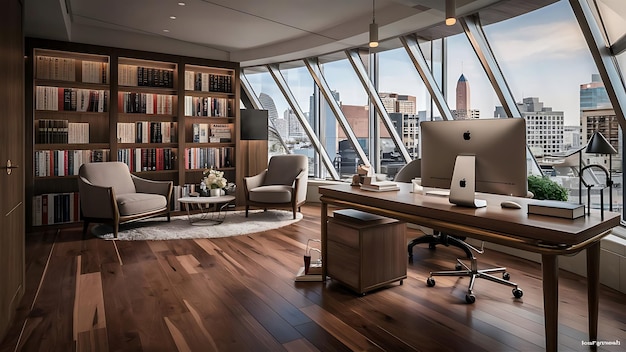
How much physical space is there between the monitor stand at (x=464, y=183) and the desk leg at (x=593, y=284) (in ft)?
1.93

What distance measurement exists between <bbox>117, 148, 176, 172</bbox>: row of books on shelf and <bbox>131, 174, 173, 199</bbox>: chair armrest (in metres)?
0.46

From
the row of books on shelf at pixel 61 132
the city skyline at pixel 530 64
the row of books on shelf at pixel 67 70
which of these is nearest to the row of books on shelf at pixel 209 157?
the row of books on shelf at pixel 61 132

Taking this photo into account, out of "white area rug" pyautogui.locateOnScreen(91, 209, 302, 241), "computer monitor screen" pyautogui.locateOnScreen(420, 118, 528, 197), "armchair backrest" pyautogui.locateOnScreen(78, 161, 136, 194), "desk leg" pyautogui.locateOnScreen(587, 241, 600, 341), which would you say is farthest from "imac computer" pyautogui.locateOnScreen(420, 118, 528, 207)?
"armchair backrest" pyautogui.locateOnScreen(78, 161, 136, 194)

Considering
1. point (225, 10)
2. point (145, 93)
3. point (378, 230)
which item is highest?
point (225, 10)

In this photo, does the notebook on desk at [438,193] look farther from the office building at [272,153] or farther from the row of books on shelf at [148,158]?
the row of books on shelf at [148,158]

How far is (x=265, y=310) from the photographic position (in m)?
2.71

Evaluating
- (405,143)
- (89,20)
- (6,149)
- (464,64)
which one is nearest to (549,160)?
(464,64)

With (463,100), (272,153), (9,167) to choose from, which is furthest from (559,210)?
(272,153)

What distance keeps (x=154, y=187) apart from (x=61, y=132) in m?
1.48

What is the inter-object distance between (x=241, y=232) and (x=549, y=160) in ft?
12.3

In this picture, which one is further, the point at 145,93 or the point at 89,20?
the point at 145,93

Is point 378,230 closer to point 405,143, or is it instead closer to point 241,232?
point 241,232

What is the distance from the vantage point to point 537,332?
7.77 ft

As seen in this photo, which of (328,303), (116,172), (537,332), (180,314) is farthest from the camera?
(116,172)
